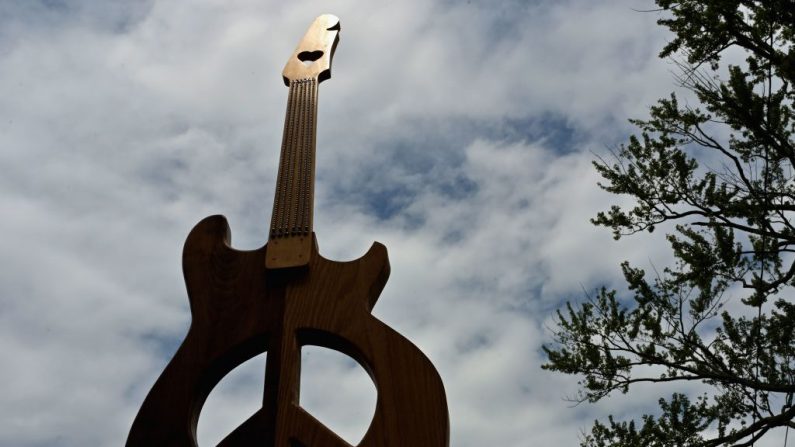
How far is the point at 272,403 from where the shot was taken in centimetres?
334

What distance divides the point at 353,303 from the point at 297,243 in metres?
0.53

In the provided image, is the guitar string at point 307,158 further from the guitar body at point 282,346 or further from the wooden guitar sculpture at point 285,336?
the guitar body at point 282,346

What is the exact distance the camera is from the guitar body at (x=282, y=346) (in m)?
3.19

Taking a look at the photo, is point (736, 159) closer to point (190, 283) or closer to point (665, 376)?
point (665, 376)

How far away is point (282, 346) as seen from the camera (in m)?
3.50

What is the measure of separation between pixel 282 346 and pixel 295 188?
1041 millimetres

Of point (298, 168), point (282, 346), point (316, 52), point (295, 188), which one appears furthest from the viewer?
point (316, 52)

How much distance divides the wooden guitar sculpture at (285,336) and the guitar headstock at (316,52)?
3.50 feet

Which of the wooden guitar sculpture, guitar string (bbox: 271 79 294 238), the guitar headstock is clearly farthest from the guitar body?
the guitar headstock

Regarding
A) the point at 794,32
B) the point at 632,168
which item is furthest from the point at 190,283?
the point at 794,32

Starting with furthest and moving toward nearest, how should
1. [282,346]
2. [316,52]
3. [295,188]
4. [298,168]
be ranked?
[316,52] → [298,168] → [295,188] → [282,346]

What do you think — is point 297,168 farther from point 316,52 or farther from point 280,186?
point 316,52

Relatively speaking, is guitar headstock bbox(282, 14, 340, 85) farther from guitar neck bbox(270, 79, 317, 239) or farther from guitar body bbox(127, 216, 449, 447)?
guitar body bbox(127, 216, 449, 447)

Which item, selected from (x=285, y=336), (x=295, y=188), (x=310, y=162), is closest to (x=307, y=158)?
(x=310, y=162)
